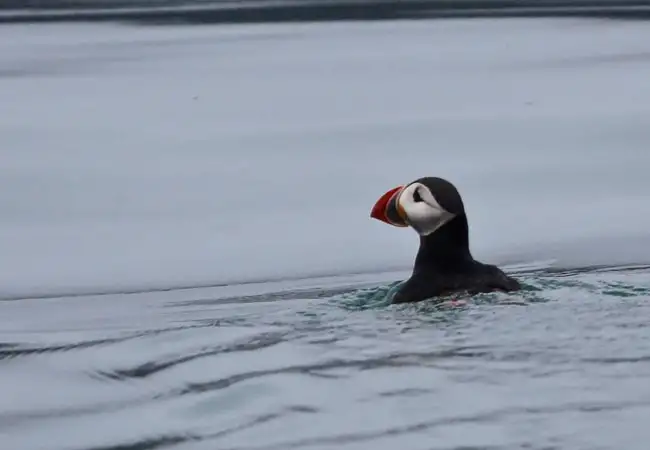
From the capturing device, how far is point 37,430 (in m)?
5.64

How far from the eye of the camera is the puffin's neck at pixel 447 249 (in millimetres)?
6984

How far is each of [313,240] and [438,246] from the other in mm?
2055

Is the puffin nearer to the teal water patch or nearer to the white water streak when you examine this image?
the teal water patch

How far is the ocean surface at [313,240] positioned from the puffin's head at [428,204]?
0.38 metres

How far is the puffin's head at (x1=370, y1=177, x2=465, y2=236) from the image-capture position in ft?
23.3

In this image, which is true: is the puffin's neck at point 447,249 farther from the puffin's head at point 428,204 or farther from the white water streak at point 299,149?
the white water streak at point 299,149

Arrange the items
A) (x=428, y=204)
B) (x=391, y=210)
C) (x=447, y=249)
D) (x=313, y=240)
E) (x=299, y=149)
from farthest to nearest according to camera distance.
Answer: (x=299, y=149) → (x=313, y=240) → (x=391, y=210) → (x=428, y=204) → (x=447, y=249)

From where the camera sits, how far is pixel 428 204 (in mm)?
7145

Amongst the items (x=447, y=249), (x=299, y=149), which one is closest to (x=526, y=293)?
(x=447, y=249)

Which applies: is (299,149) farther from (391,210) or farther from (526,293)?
(526,293)

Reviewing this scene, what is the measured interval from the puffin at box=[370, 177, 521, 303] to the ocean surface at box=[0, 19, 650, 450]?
0.43ft

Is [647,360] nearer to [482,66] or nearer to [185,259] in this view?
[185,259]

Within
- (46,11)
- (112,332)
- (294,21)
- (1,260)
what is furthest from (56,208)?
(46,11)

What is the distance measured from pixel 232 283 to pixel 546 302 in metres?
1.99
